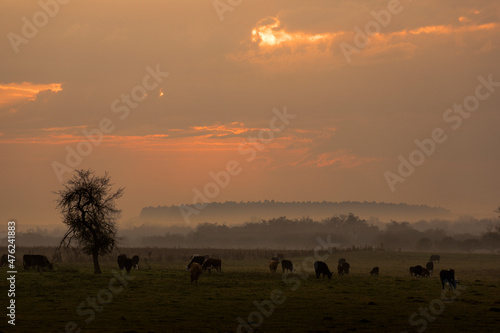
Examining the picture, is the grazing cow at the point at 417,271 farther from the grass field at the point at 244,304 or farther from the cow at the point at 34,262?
the cow at the point at 34,262

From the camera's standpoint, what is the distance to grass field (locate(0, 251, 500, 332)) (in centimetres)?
2594

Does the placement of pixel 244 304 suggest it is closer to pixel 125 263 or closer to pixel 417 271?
pixel 125 263

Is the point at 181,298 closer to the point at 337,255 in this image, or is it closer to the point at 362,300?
the point at 362,300

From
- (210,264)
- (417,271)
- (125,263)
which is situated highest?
(125,263)

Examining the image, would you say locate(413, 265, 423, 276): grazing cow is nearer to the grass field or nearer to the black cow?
the grass field

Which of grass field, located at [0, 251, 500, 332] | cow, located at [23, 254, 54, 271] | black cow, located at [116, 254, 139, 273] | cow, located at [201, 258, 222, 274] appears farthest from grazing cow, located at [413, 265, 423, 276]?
cow, located at [23, 254, 54, 271]

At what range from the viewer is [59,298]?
1379 inches

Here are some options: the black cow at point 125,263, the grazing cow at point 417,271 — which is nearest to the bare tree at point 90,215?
the black cow at point 125,263

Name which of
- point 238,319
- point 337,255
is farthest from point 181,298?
point 337,255

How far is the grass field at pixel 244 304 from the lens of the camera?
85.1 ft

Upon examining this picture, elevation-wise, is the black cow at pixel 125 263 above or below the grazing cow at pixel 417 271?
above

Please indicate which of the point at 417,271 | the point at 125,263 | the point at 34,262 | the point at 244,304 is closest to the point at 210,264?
the point at 125,263

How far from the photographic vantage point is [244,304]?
3322 cm

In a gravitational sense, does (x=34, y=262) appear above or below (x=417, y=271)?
above
